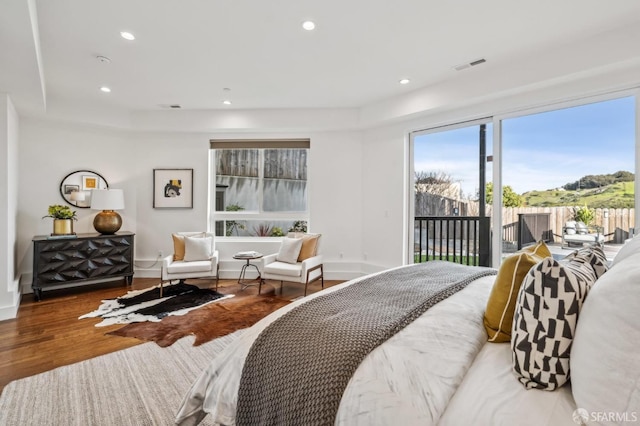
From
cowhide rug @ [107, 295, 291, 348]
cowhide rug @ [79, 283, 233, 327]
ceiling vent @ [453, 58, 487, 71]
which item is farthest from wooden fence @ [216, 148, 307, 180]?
ceiling vent @ [453, 58, 487, 71]

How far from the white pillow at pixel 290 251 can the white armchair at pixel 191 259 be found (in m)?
0.93

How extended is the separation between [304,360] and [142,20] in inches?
114

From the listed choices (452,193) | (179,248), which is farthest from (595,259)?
(179,248)

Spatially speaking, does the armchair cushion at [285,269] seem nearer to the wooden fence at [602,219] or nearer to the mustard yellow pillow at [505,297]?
the wooden fence at [602,219]

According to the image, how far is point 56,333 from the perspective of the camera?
287 centimetres

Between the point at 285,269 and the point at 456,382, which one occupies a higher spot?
the point at 456,382

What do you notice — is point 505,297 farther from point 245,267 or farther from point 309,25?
point 245,267

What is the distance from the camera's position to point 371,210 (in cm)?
497

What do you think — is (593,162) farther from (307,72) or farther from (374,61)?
(307,72)

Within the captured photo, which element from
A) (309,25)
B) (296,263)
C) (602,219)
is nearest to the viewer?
(309,25)

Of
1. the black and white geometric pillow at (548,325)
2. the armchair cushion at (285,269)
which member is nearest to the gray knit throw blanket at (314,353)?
the black and white geometric pillow at (548,325)

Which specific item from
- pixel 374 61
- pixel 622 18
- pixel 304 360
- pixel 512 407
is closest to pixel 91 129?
pixel 374 61

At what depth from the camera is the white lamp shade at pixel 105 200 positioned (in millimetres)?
4391

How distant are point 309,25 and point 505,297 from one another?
2.50m
